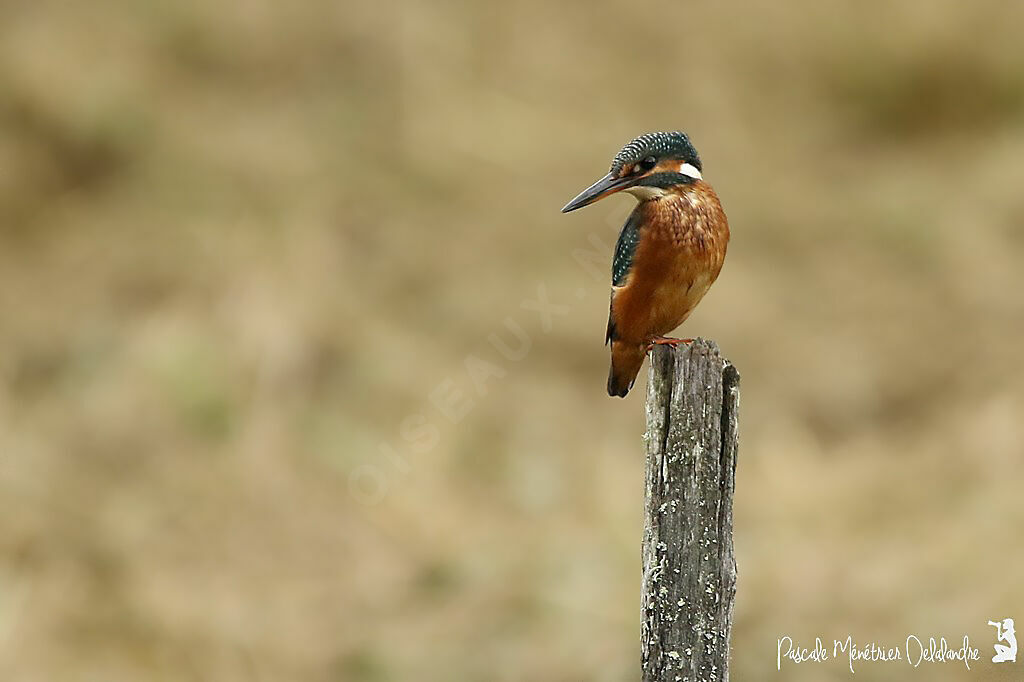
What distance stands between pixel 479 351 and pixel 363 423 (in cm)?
164

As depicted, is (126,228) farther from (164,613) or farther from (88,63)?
(164,613)

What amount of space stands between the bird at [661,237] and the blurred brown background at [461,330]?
11.9 ft

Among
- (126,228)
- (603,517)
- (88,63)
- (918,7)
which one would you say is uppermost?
(918,7)

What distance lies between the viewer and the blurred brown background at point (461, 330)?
24.7 feet

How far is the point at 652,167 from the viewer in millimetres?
3686

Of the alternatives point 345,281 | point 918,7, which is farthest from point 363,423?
point 918,7

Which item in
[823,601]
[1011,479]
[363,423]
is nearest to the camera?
[823,601]

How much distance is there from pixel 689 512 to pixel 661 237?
0.84 metres

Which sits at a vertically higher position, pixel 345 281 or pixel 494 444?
pixel 345 281

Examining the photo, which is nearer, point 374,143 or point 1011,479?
point 1011,479

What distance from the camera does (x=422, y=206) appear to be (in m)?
12.0

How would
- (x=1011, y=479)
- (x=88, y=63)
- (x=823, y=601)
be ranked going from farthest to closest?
(x=88, y=63)
(x=1011, y=479)
(x=823, y=601)

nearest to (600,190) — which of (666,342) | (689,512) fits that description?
(666,342)

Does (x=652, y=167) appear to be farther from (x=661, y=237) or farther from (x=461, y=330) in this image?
(x=461, y=330)
